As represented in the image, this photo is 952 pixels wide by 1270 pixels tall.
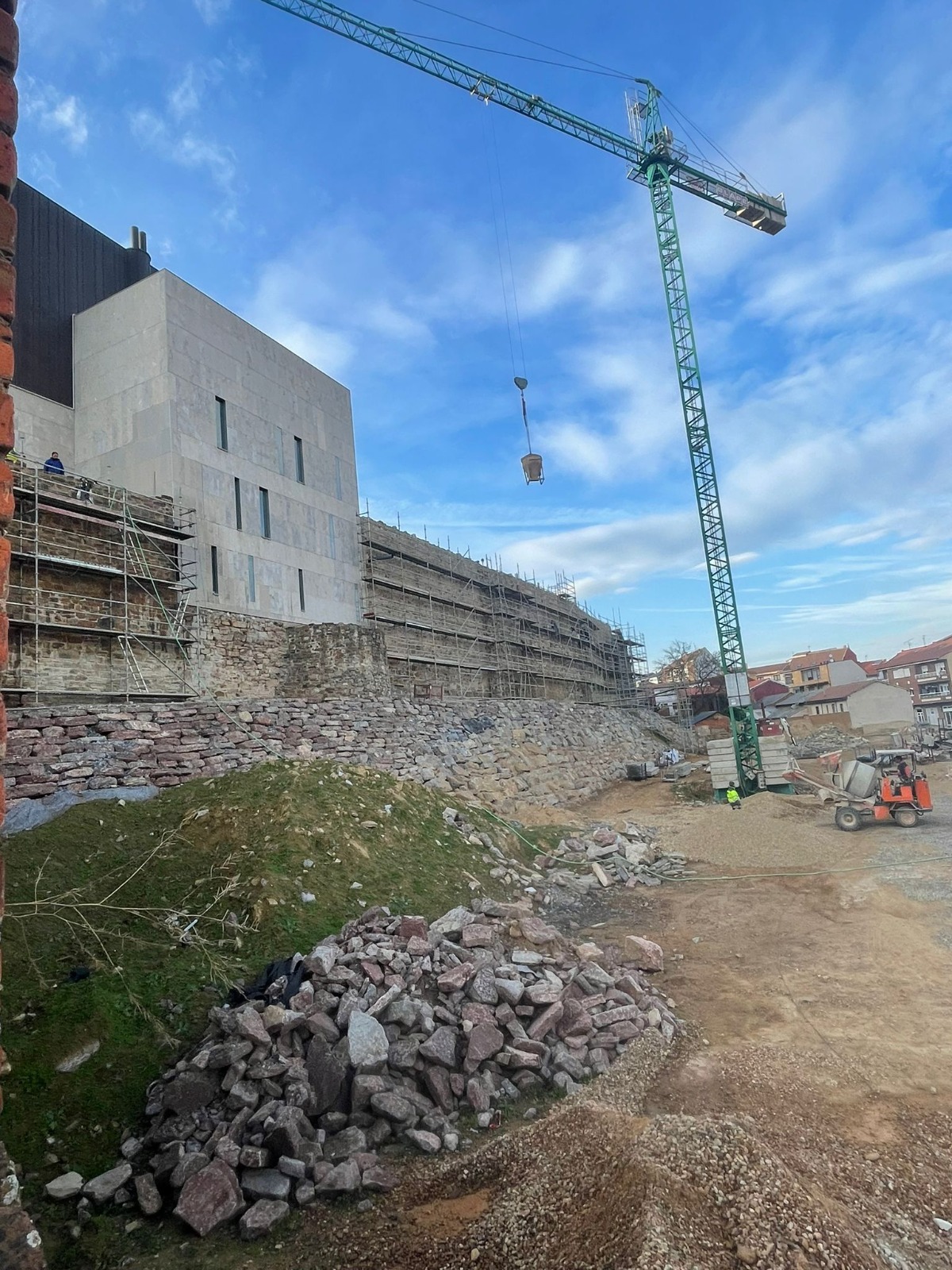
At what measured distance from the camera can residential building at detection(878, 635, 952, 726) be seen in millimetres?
50125

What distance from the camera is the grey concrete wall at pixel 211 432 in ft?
57.9

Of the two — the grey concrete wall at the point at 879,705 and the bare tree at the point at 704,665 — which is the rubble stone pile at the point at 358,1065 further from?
the bare tree at the point at 704,665

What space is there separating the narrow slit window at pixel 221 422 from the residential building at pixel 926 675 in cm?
4958

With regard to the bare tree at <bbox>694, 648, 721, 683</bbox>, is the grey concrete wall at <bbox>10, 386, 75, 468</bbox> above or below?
above

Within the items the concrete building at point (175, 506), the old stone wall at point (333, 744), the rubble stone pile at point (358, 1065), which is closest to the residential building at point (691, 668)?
the old stone wall at point (333, 744)

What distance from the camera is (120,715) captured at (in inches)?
450

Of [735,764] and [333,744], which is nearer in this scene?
[333,744]

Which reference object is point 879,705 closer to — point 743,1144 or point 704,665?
point 704,665

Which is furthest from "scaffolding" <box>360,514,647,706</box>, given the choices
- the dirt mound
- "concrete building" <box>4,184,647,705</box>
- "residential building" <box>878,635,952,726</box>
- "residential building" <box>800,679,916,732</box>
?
"residential building" <box>878,635,952,726</box>

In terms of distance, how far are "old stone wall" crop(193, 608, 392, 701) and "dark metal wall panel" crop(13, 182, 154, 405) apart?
833cm

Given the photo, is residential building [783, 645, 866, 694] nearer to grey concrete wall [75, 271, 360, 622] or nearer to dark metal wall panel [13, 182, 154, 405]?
grey concrete wall [75, 271, 360, 622]

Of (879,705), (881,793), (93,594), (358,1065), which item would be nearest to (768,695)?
(879,705)

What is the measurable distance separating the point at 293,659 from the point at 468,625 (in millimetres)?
12015

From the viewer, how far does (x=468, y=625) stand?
1153 inches
